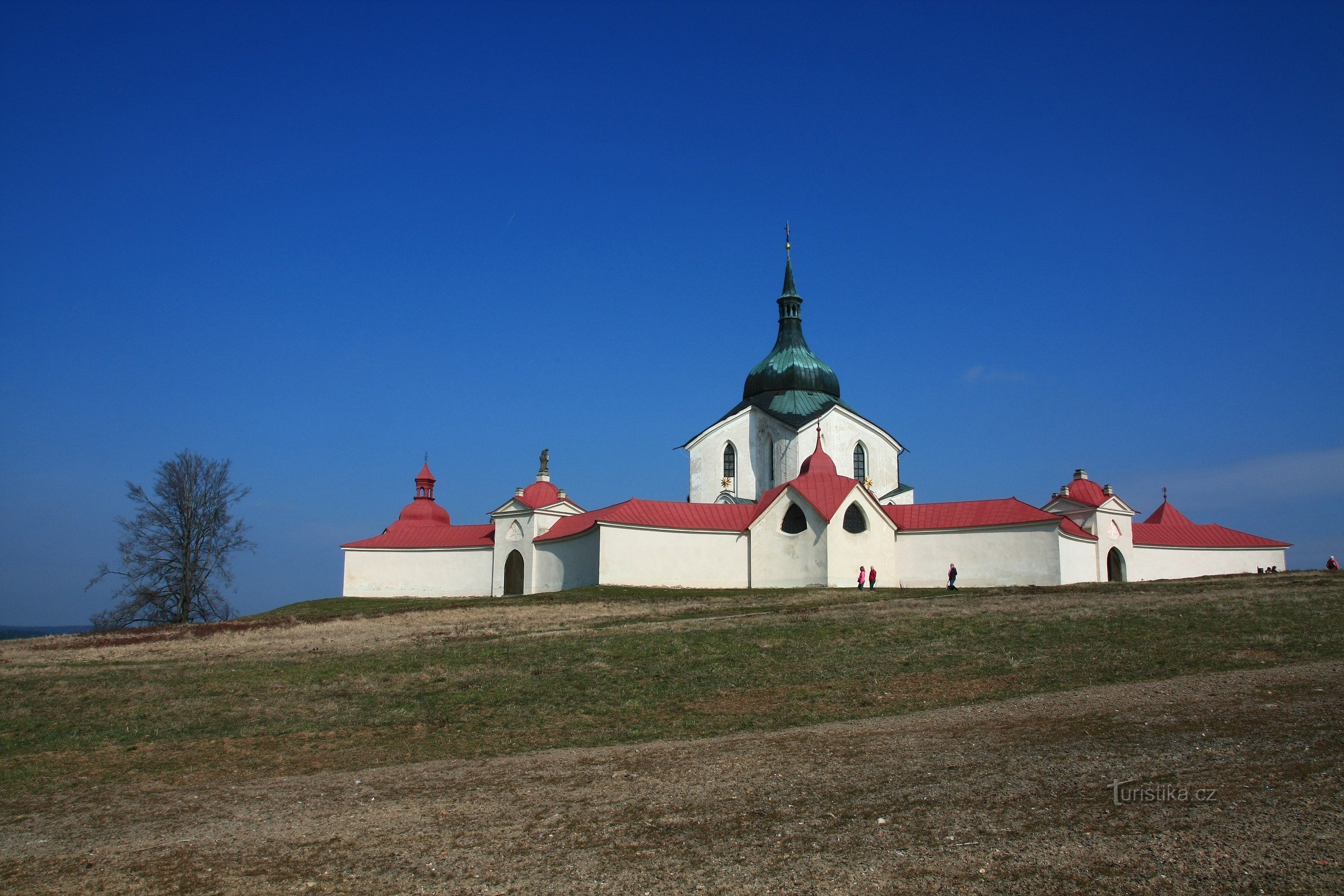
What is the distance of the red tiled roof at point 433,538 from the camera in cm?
4469

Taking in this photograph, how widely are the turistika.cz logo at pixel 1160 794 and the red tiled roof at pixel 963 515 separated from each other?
28.9m

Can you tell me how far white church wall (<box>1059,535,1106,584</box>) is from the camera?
117 ft

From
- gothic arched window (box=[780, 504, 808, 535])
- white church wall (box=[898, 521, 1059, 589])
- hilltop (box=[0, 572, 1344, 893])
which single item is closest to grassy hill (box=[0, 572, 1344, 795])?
hilltop (box=[0, 572, 1344, 893])

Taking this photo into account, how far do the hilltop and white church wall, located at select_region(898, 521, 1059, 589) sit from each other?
42.0 ft

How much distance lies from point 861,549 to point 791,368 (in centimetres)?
1486

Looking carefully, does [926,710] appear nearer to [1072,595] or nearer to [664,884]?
[664,884]

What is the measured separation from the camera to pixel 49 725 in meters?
15.1

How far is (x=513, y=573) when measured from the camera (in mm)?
43906

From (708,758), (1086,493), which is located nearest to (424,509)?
(1086,493)

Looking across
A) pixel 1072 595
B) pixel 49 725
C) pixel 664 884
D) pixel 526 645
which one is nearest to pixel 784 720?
pixel 664 884

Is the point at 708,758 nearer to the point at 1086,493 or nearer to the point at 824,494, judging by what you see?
the point at 824,494

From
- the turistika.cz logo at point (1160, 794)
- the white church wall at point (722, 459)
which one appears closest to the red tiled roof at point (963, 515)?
the white church wall at point (722, 459)

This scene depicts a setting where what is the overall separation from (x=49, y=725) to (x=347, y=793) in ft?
26.4

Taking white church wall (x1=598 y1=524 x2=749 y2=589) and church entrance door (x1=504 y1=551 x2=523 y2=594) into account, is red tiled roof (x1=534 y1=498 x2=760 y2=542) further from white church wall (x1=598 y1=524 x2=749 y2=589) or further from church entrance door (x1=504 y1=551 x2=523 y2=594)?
church entrance door (x1=504 y1=551 x2=523 y2=594)
